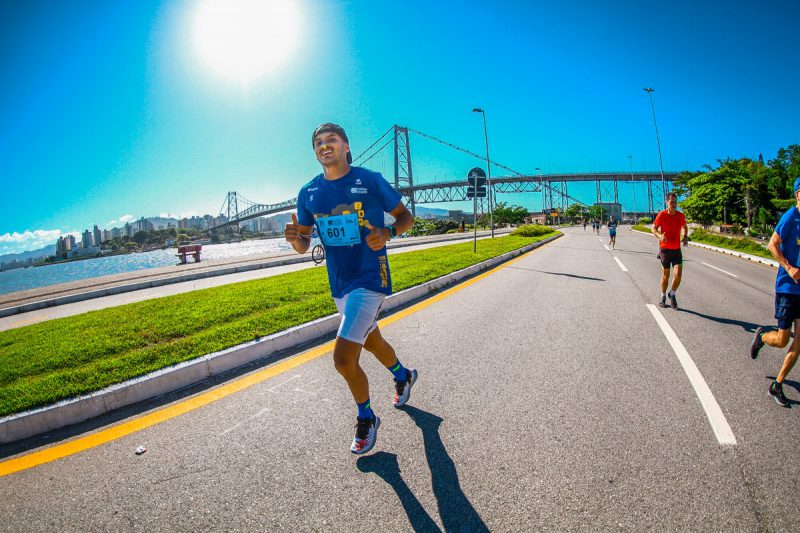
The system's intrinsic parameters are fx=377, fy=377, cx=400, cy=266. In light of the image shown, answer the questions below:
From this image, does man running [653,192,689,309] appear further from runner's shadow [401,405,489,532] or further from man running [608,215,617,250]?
man running [608,215,617,250]

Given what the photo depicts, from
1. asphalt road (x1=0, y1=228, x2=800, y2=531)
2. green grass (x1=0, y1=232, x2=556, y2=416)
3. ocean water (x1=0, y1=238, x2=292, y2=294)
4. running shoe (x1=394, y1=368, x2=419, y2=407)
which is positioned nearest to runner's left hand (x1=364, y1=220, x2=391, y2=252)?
running shoe (x1=394, y1=368, x2=419, y2=407)

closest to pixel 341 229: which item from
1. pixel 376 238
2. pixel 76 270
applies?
pixel 376 238

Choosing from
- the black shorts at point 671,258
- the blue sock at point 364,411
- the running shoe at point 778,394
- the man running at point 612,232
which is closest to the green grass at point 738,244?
the man running at point 612,232

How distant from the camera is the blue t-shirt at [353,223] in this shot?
2.62 meters

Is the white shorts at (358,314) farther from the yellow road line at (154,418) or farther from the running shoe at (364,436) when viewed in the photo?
the yellow road line at (154,418)

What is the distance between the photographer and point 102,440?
8.74ft

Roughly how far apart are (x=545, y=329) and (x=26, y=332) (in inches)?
297

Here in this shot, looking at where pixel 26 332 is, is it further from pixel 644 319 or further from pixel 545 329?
pixel 644 319

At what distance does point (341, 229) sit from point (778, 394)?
3480 mm

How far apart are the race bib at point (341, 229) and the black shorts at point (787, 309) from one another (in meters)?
3.46

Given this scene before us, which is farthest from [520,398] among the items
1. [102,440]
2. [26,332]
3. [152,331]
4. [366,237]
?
[26,332]

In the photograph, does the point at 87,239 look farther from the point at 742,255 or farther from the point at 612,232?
the point at 742,255

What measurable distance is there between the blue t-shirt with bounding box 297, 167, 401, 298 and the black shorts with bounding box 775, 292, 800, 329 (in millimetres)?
3233

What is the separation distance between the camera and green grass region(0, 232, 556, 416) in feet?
11.0
